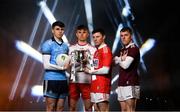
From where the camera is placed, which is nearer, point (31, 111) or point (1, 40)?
point (31, 111)

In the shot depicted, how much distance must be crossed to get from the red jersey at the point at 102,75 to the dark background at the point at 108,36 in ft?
7.75

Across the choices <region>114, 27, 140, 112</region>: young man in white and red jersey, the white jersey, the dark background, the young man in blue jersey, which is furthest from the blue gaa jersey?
the dark background

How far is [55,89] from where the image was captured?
3621 millimetres

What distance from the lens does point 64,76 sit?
3709 mm

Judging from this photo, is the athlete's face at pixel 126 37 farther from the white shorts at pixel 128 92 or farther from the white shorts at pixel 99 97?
the white shorts at pixel 99 97

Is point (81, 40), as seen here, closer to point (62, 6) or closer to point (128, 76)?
point (128, 76)

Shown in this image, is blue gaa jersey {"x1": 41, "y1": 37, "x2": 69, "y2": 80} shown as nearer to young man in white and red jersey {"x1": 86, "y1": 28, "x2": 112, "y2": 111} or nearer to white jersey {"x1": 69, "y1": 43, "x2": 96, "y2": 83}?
white jersey {"x1": 69, "y1": 43, "x2": 96, "y2": 83}

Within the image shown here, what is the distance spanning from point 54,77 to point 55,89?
0.13 metres

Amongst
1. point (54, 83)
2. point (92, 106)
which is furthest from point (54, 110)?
point (92, 106)

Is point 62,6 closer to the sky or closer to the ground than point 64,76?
closer to the sky

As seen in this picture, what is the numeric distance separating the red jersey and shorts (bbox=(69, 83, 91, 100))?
0.49 feet

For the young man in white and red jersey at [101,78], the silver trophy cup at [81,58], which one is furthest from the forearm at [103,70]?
the silver trophy cup at [81,58]

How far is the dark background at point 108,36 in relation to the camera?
6.03 meters

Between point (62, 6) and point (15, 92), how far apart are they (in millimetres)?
1809
